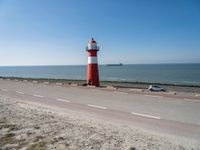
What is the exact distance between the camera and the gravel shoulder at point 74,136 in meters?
5.89

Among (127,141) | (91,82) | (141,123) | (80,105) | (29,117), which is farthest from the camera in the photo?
(91,82)

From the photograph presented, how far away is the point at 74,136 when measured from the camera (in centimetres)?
672

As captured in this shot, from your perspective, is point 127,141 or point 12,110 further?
point 12,110

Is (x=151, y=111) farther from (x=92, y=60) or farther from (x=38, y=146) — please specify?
(x=92, y=60)

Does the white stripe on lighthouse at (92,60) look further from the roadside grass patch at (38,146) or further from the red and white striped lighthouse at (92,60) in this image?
the roadside grass patch at (38,146)

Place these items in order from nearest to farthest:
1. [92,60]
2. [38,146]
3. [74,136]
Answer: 1. [38,146]
2. [74,136]
3. [92,60]

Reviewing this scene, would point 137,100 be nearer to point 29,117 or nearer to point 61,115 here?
point 61,115

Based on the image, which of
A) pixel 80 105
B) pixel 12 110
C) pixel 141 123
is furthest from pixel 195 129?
pixel 12 110

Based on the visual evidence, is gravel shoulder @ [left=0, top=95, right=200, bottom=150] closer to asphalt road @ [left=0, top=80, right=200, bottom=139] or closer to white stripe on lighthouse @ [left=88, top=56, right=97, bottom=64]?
asphalt road @ [left=0, top=80, right=200, bottom=139]

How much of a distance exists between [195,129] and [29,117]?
6253mm

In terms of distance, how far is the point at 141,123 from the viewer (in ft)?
27.4

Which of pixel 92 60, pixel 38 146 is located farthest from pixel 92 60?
pixel 38 146

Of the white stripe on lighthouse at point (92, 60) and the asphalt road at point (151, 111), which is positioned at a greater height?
the white stripe on lighthouse at point (92, 60)

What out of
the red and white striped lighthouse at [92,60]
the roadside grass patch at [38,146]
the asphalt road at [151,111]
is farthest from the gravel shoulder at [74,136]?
the red and white striped lighthouse at [92,60]
